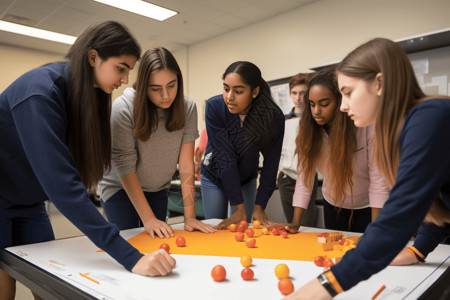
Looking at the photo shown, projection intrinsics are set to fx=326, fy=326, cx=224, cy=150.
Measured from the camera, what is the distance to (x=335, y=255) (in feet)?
3.73

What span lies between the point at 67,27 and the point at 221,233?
15.8ft

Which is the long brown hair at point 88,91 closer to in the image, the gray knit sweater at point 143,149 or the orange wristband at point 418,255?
the gray knit sweater at point 143,149

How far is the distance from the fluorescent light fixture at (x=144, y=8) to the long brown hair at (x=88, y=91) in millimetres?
3423

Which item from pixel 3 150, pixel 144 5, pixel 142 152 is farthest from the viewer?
pixel 144 5

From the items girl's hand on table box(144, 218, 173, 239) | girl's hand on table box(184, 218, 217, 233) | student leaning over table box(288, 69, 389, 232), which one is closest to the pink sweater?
student leaning over table box(288, 69, 389, 232)

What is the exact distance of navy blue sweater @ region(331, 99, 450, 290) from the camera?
2.17 feet

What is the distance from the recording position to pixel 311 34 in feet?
13.7

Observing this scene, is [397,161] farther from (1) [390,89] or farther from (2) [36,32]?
(2) [36,32]

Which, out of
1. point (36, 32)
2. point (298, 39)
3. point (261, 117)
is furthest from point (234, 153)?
point (36, 32)

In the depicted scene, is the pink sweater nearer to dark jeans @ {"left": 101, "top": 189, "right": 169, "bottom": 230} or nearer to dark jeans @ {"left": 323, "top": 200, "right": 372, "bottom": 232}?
dark jeans @ {"left": 323, "top": 200, "right": 372, "bottom": 232}

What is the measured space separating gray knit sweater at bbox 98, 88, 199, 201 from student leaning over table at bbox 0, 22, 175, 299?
18 centimetres

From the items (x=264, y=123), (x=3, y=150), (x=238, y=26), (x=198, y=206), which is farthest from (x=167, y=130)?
(x=238, y=26)

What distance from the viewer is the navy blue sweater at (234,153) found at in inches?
71.4

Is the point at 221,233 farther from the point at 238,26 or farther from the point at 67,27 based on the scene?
the point at 67,27
